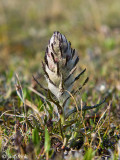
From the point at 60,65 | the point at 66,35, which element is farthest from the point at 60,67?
the point at 66,35

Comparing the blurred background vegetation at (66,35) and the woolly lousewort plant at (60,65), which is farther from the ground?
the blurred background vegetation at (66,35)

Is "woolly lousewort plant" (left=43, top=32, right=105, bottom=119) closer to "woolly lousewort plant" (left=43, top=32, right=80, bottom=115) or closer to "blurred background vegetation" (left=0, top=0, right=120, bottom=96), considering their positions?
"woolly lousewort plant" (left=43, top=32, right=80, bottom=115)

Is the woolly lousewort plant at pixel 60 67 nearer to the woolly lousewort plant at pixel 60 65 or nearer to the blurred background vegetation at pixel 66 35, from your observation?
the woolly lousewort plant at pixel 60 65

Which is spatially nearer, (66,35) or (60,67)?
(60,67)

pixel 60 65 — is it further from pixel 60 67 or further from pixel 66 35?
pixel 66 35

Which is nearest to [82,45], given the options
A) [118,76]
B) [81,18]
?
[118,76]

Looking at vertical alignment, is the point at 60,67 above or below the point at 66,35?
below

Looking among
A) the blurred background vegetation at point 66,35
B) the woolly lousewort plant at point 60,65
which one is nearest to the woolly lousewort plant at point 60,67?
the woolly lousewort plant at point 60,65
